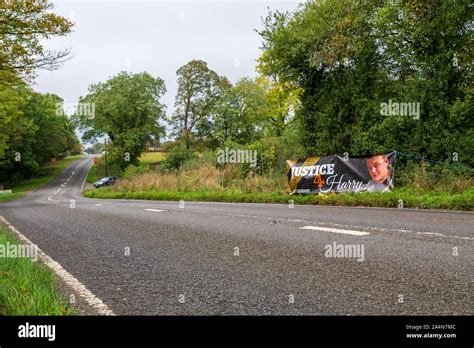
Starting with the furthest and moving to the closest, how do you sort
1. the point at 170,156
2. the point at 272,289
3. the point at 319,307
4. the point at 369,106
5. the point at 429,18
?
the point at 170,156
the point at 369,106
the point at 429,18
the point at 272,289
the point at 319,307

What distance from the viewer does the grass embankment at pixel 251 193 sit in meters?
12.3

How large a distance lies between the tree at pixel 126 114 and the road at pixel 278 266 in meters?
53.8

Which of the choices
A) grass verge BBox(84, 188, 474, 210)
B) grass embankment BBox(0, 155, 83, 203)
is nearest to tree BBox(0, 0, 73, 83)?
grass verge BBox(84, 188, 474, 210)

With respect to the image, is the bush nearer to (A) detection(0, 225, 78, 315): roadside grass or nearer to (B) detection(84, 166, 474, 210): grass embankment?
(B) detection(84, 166, 474, 210): grass embankment

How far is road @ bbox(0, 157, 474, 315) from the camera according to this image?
3.71 metres

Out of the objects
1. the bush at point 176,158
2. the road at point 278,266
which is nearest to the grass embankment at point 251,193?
the road at point 278,266

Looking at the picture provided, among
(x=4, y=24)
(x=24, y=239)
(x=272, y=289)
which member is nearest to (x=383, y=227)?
(x=272, y=289)

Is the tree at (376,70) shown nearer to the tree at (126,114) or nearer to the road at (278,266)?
the road at (278,266)

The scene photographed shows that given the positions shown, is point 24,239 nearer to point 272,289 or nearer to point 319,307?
point 272,289

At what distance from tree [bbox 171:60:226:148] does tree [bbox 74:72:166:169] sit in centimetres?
638

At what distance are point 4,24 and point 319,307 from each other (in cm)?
1650

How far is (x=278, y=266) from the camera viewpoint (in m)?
5.18

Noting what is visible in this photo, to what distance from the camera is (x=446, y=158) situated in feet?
49.8
